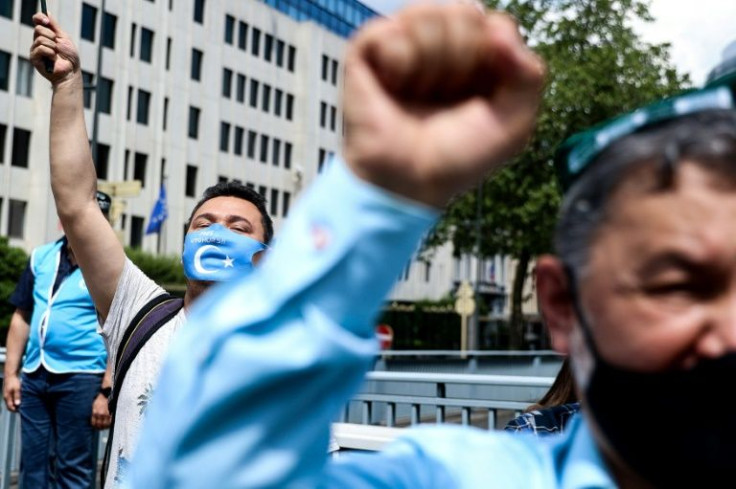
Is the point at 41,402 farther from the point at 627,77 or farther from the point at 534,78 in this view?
the point at 627,77

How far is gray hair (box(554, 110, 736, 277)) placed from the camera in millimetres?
1294

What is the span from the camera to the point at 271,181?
58000 mm

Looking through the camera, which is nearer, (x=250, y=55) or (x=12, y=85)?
(x=12, y=85)

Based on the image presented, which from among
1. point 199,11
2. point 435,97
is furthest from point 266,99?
point 435,97

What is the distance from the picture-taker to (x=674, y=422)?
3.85 feet

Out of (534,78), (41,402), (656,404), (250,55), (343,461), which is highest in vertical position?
(250,55)

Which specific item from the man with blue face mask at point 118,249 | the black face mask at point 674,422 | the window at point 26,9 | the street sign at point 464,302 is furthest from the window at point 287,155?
the black face mask at point 674,422

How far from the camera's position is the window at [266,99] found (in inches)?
2265

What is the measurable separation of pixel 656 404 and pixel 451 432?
1.03 feet

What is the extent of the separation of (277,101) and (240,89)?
335 cm

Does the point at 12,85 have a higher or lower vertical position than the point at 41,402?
higher

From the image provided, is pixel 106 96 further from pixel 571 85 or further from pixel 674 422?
pixel 674 422

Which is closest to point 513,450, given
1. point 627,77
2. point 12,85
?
point 627,77

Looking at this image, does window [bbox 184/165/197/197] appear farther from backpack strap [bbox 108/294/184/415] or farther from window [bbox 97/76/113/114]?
backpack strap [bbox 108/294/184/415]
